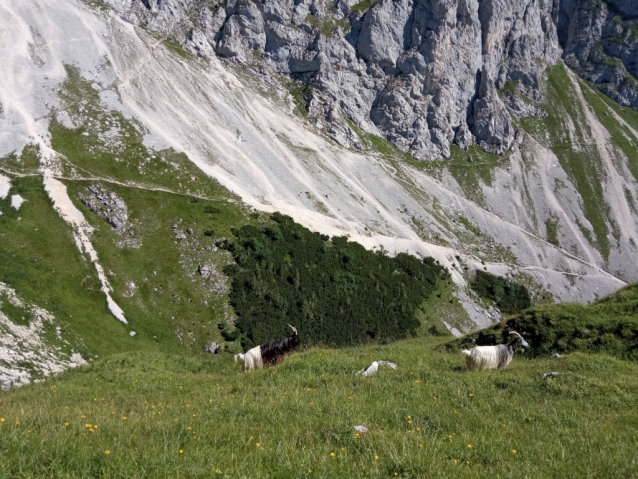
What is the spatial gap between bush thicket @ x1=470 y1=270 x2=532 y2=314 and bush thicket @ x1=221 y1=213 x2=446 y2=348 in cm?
1072

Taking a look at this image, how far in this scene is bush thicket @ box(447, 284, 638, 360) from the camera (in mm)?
17219

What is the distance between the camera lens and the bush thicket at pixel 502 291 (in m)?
77.0

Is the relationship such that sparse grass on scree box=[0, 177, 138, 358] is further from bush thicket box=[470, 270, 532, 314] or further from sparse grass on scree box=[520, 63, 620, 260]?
sparse grass on scree box=[520, 63, 620, 260]

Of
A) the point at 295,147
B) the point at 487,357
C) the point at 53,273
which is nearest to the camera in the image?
the point at 487,357

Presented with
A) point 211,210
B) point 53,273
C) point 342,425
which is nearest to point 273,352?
point 342,425

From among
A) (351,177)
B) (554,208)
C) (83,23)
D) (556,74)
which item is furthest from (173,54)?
(556,74)

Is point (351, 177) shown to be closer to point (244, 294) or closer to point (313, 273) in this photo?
point (313, 273)

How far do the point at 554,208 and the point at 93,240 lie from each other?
112m

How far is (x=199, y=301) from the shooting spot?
162 feet

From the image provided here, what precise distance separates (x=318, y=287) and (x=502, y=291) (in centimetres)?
3949

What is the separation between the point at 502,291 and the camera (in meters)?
78.8

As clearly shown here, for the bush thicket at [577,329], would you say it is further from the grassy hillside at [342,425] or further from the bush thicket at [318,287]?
the bush thicket at [318,287]

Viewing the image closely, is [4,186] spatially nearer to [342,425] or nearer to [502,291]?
[342,425]

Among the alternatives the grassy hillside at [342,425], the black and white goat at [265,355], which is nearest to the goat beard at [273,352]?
the black and white goat at [265,355]
